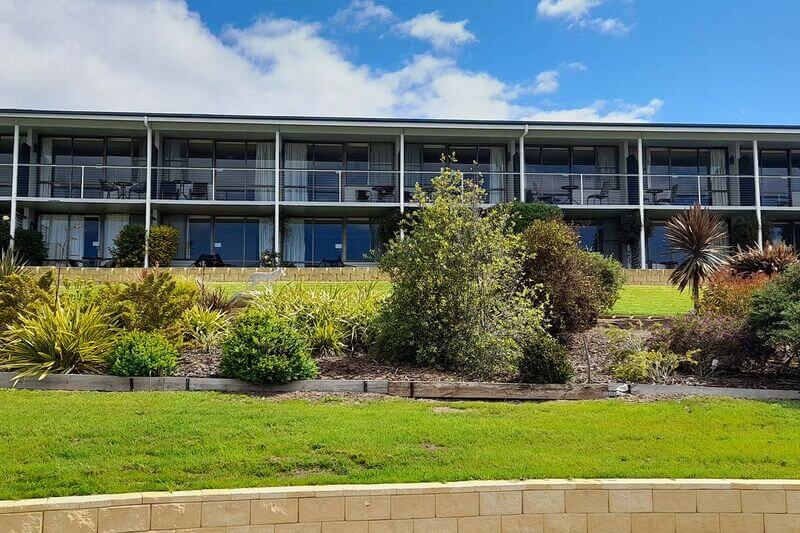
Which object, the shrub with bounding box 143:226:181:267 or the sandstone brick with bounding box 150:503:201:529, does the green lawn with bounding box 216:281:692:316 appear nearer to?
the shrub with bounding box 143:226:181:267

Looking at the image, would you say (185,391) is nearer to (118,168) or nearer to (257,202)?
(257,202)

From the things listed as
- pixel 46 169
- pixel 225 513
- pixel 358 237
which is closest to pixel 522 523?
pixel 225 513

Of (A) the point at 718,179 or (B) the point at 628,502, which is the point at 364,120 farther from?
(B) the point at 628,502

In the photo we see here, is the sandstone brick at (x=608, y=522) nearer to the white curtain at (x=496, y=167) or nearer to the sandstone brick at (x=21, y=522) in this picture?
the sandstone brick at (x=21, y=522)

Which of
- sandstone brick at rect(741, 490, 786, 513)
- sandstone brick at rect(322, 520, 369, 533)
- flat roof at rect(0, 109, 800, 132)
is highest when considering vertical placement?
flat roof at rect(0, 109, 800, 132)

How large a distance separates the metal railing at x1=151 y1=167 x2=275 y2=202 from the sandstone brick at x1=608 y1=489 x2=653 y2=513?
812 inches

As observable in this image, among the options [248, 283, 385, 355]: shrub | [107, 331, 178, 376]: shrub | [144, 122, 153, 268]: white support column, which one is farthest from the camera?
[144, 122, 153, 268]: white support column

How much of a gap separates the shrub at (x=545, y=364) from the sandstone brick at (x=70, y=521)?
4.94 meters

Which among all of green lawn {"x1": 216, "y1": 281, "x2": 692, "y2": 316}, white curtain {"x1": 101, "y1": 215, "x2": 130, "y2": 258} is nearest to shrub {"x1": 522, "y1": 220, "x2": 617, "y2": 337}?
green lawn {"x1": 216, "y1": 281, "x2": 692, "y2": 316}

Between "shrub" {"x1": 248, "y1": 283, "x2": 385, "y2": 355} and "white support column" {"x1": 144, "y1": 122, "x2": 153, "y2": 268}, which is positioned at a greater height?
"white support column" {"x1": 144, "y1": 122, "x2": 153, "y2": 268}

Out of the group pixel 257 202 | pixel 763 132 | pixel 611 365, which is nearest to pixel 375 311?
pixel 611 365

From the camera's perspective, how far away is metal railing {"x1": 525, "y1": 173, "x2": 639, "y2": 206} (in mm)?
25086

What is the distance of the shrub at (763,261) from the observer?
40.2 ft

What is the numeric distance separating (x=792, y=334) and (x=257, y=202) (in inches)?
710
